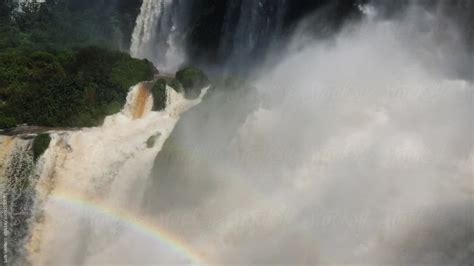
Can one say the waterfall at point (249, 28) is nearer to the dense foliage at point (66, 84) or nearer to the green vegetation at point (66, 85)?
the dense foliage at point (66, 84)

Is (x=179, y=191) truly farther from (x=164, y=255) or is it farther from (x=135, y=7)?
(x=135, y=7)

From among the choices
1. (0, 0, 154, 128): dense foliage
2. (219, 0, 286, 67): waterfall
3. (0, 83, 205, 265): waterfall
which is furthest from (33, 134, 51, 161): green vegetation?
(219, 0, 286, 67): waterfall

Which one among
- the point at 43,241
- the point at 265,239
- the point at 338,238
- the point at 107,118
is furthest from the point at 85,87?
the point at 338,238

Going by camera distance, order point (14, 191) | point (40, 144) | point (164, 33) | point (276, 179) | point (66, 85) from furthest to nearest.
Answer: point (164, 33) → point (66, 85) → point (40, 144) → point (14, 191) → point (276, 179)

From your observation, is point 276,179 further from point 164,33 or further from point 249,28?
point 164,33

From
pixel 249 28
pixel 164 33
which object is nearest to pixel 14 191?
pixel 249 28

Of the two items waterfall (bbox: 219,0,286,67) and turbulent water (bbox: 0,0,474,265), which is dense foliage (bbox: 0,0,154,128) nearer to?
turbulent water (bbox: 0,0,474,265)
